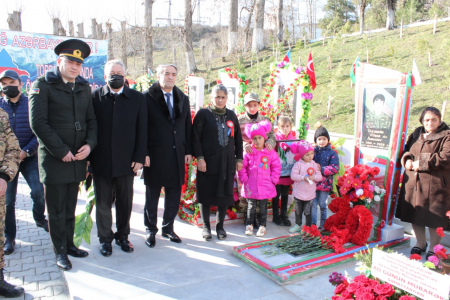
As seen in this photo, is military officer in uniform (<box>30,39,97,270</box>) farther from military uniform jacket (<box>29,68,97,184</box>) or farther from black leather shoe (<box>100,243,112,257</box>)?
black leather shoe (<box>100,243,112,257</box>)

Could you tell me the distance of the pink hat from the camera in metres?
4.28

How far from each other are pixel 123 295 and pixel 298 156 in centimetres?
262

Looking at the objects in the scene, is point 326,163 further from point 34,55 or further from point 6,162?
point 34,55

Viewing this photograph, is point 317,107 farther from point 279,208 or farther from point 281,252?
point 281,252

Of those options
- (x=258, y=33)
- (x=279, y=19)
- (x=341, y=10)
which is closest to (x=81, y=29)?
(x=258, y=33)

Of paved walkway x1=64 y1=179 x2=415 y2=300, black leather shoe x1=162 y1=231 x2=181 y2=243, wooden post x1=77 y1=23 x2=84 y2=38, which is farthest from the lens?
wooden post x1=77 y1=23 x2=84 y2=38

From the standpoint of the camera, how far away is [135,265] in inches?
137

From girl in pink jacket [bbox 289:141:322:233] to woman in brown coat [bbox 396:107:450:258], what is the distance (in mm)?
1018

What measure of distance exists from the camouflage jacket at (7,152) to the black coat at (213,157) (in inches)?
73.2

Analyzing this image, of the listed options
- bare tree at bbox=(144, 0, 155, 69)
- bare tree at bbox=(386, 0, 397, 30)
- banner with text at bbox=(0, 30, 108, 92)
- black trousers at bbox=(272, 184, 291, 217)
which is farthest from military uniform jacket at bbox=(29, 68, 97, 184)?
bare tree at bbox=(386, 0, 397, 30)

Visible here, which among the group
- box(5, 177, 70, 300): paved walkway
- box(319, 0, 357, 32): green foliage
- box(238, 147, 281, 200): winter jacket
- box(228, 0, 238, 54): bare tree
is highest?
box(319, 0, 357, 32): green foliage

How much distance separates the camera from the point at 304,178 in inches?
167

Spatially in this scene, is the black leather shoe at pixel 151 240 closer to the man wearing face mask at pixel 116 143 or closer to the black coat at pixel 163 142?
the man wearing face mask at pixel 116 143

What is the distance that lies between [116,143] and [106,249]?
114 centimetres
